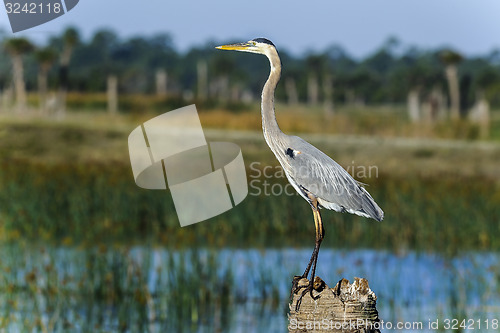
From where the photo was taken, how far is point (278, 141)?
426 cm

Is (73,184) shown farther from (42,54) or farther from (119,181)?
(42,54)

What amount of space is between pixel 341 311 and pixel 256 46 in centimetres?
141

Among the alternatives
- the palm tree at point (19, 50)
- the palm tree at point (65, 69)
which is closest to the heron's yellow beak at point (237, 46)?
the palm tree at point (19, 50)

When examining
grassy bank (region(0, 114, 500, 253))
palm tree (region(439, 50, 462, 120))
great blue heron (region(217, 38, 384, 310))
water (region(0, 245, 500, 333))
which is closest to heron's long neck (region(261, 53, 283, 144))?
great blue heron (region(217, 38, 384, 310))

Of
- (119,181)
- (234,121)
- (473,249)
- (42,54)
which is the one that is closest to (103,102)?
(42,54)

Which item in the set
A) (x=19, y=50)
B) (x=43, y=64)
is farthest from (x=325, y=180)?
(x=43, y=64)

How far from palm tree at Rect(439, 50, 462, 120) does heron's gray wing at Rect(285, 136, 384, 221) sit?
37.7 m

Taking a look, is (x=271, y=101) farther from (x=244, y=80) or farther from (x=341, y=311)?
(x=244, y=80)

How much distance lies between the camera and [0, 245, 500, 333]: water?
8492mm

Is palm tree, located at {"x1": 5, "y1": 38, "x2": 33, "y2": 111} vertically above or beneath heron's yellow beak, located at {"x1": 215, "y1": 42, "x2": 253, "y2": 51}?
beneath

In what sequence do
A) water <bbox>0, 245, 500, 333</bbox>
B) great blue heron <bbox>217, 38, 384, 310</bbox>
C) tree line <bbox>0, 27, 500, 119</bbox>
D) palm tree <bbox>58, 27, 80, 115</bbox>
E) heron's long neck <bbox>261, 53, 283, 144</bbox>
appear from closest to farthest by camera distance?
heron's long neck <bbox>261, 53, 283, 144</bbox> → great blue heron <bbox>217, 38, 384, 310</bbox> → water <bbox>0, 245, 500, 333</bbox> → palm tree <bbox>58, 27, 80, 115</bbox> → tree line <bbox>0, 27, 500, 119</bbox>

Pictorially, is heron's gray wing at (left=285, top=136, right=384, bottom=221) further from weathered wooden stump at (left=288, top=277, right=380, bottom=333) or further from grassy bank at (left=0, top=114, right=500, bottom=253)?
grassy bank at (left=0, top=114, right=500, bottom=253)

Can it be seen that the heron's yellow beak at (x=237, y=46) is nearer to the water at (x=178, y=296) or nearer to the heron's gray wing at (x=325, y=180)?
the heron's gray wing at (x=325, y=180)

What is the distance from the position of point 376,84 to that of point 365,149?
21208 mm
